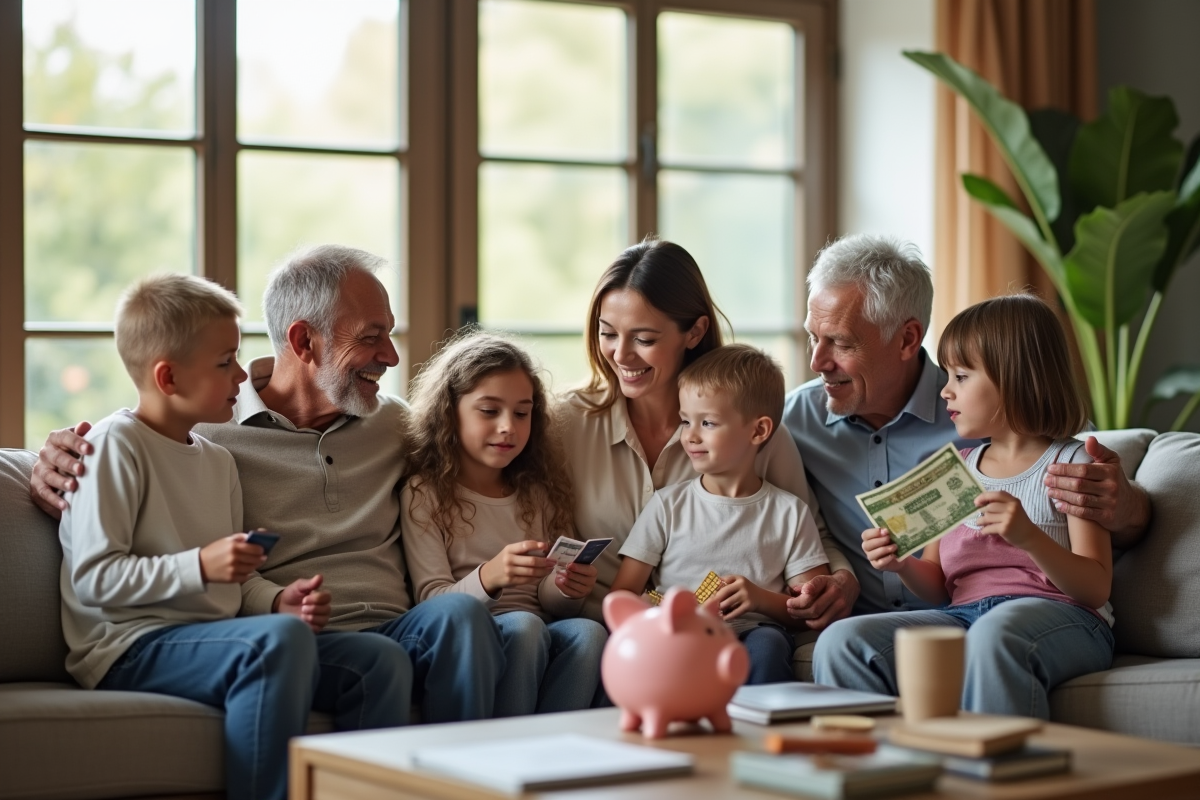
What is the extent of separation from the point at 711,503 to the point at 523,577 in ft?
1.60

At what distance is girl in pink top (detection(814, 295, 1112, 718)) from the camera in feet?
8.10

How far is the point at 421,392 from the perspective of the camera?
2.97 m

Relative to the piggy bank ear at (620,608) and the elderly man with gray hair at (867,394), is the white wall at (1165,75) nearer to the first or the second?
the elderly man with gray hair at (867,394)

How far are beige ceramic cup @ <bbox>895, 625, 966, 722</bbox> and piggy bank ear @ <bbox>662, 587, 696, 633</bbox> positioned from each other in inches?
11.2

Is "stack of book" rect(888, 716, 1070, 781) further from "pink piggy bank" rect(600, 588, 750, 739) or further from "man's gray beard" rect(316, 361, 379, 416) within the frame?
"man's gray beard" rect(316, 361, 379, 416)

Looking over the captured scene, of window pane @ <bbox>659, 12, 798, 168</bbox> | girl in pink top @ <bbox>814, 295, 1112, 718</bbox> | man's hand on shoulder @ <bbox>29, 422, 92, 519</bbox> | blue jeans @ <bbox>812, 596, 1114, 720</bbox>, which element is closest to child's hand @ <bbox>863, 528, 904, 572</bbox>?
girl in pink top @ <bbox>814, 295, 1112, 718</bbox>

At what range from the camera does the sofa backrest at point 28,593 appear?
256 centimetres

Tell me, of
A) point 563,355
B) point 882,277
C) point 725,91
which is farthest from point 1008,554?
point 725,91

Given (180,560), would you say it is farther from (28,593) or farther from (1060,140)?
(1060,140)

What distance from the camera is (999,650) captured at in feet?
7.99

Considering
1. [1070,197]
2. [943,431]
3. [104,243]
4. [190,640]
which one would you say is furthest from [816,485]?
[104,243]

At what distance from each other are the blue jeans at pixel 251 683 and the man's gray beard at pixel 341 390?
1.93 ft

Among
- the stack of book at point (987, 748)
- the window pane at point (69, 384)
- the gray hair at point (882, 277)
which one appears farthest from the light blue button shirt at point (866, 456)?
the window pane at point (69, 384)

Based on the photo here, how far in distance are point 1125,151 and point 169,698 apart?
3237mm
